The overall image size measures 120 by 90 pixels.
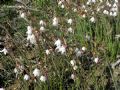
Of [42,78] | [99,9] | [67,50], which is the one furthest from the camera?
[99,9]

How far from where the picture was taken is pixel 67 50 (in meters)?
3.89

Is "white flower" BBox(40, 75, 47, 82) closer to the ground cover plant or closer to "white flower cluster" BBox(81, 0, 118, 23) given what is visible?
the ground cover plant

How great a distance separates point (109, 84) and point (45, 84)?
0.81 meters

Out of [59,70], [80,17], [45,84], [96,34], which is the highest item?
[80,17]

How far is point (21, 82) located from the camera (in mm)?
3947

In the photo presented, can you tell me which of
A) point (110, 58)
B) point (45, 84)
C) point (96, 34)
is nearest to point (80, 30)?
point (96, 34)

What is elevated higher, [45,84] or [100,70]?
[100,70]

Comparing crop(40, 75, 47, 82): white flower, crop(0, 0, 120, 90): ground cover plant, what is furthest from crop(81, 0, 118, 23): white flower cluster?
crop(40, 75, 47, 82): white flower

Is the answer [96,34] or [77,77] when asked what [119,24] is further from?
[77,77]

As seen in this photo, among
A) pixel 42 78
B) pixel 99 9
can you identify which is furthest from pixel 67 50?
pixel 99 9

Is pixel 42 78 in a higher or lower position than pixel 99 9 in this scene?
lower

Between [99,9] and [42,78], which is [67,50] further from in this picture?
[99,9]

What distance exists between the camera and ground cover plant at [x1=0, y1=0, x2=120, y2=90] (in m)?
3.76

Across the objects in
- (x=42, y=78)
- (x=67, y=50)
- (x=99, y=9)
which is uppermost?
(x=99, y=9)
